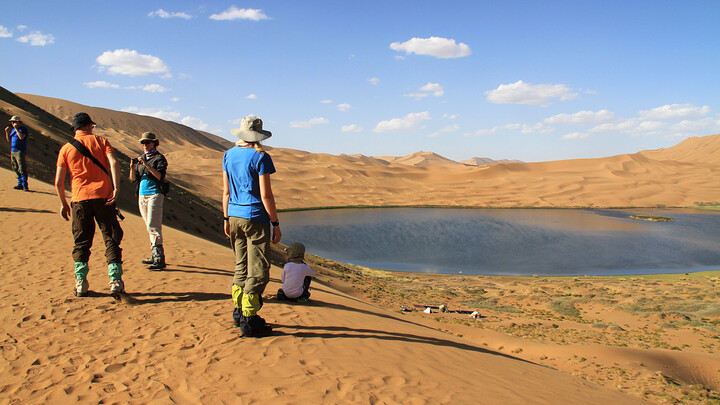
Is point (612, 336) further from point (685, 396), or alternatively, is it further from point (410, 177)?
point (410, 177)

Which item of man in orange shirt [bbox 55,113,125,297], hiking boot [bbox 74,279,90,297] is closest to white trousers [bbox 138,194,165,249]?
man in orange shirt [bbox 55,113,125,297]

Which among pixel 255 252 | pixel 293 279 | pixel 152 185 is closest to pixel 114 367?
pixel 255 252

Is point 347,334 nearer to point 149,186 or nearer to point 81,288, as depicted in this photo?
point 81,288

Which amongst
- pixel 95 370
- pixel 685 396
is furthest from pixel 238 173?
pixel 685 396

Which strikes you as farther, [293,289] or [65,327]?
[293,289]

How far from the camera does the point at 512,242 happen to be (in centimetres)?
3253

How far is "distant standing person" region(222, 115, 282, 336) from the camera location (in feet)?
12.9

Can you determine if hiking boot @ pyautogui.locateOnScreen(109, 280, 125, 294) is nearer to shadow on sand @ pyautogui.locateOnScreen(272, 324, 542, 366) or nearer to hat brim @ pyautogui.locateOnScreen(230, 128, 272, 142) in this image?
shadow on sand @ pyautogui.locateOnScreen(272, 324, 542, 366)

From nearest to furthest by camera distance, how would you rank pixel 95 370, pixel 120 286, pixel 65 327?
pixel 95 370 < pixel 65 327 < pixel 120 286

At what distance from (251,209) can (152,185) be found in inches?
129

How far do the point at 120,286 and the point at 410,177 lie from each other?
88736mm

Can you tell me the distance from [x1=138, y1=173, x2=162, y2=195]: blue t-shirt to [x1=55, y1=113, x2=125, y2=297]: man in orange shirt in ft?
4.67

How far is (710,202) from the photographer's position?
213ft

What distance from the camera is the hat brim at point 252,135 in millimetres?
4004
